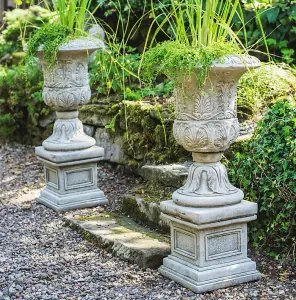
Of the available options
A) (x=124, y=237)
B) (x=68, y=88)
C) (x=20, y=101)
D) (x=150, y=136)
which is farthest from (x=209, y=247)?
(x=20, y=101)

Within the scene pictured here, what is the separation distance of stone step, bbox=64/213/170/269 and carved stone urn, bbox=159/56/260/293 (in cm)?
22

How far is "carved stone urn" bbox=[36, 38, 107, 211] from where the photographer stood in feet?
18.4

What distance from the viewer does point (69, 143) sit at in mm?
5785

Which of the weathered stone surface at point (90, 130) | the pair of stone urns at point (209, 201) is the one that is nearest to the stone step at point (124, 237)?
the pair of stone urns at point (209, 201)

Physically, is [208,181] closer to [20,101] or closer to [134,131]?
[134,131]

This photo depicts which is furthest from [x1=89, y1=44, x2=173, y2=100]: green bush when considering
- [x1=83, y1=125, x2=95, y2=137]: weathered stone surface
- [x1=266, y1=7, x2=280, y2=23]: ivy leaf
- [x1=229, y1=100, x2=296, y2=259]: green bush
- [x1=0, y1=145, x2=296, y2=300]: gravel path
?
[x1=229, y1=100, x2=296, y2=259]: green bush

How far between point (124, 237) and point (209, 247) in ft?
2.96

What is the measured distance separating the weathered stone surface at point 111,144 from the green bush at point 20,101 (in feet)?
3.73

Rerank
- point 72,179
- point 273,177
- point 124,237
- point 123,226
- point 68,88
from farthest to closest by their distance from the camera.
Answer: point 72,179 < point 68,88 < point 123,226 < point 124,237 < point 273,177

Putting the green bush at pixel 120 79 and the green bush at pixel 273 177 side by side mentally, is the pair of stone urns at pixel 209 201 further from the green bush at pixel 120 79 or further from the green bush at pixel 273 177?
the green bush at pixel 120 79

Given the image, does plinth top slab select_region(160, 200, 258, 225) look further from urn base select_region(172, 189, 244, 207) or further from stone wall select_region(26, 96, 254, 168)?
stone wall select_region(26, 96, 254, 168)

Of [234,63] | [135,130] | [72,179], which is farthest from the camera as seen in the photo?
[135,130]

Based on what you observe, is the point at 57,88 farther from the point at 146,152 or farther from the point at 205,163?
the point at 205,163

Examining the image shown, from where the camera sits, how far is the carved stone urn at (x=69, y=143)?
559 cm
